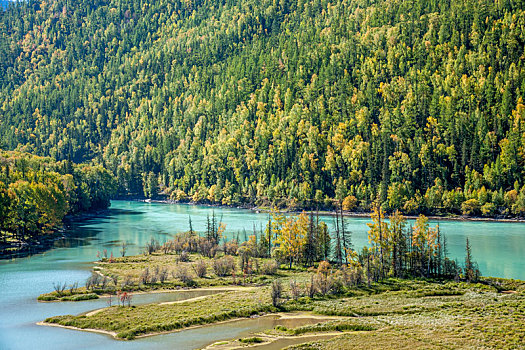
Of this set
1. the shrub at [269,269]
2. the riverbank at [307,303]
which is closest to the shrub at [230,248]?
the riverbank at [307,303]

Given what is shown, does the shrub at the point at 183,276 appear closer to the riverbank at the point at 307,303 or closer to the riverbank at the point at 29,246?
the riverbank at the point at 307,303

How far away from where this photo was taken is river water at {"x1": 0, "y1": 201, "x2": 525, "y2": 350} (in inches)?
2328

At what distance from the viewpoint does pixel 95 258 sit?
382 feet

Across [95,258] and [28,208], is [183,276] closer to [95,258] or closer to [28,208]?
[95,258]

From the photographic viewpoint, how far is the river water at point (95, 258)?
5912cm

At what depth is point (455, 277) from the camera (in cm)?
8412

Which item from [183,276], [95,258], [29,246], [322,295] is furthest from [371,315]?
[29,246]

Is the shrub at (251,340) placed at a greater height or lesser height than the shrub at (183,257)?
lesser

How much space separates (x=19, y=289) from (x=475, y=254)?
8227 centimetres

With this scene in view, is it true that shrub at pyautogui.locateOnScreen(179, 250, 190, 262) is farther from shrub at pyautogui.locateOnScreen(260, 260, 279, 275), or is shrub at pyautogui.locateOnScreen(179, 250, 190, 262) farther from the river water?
shrub at pyautogui.locateOnScreen(260, 260, 279, 275)

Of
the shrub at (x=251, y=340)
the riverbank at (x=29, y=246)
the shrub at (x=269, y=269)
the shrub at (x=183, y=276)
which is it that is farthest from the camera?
the riverbank at (x=29, y=246)

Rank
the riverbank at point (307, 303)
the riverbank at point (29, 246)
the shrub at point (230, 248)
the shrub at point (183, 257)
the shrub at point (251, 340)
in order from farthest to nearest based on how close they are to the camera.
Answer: the riverbank at point (29, 246)
the shrub at point (230, 248)
the shrub at point (183, 257)
the riverbank at point (307, 303)
the shrub at point (251, 340)

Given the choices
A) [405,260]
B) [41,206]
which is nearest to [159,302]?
[405,260]

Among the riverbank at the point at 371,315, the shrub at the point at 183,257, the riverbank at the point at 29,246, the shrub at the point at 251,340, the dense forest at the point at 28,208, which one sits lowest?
the shrub at the point at 251,340
